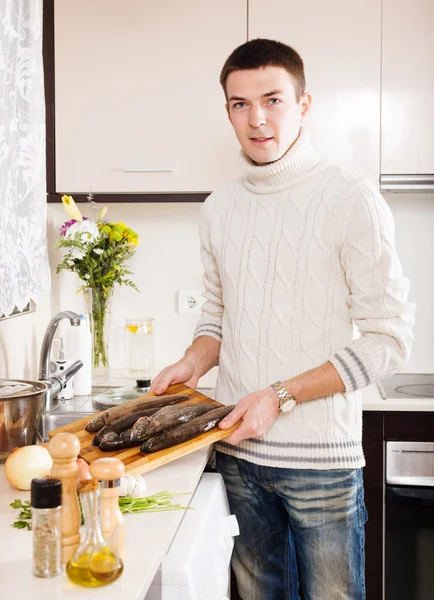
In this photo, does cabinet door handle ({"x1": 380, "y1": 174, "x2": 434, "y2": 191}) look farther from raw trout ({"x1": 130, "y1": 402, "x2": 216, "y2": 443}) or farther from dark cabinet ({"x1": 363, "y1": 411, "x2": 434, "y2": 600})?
raw trout ({"x1": 130, "y1": 402, "x2": 216, "y2": 443})

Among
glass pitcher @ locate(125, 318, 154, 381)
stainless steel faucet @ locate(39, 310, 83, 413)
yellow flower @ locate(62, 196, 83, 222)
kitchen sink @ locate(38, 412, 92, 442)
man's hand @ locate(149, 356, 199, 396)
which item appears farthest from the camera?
glass pitcher @ locate(125, 318, 154, 381)

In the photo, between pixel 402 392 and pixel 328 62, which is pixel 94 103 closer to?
pixel 328 62

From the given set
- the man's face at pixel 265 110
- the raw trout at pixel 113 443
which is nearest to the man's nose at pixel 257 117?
the man's face at pixel 265 110

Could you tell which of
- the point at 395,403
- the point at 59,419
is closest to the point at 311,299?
the point at 395,403

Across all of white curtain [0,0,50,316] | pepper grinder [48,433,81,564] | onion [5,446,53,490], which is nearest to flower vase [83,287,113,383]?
white curtain [0,0,50,316]

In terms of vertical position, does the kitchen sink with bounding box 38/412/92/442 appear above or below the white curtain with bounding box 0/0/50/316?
below

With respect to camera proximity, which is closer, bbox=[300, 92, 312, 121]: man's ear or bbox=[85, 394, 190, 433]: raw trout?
bbox=[85, 394, 190, 433]: raw trout

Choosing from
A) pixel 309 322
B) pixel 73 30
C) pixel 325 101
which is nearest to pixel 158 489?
pixel 309 322

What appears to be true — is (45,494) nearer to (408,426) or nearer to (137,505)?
(137,505)

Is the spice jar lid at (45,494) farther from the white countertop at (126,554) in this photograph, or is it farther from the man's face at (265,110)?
the man's face at (265,110)

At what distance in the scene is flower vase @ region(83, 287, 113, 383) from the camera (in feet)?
8.48

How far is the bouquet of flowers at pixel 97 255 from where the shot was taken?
8.30 feet

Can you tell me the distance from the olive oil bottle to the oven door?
4.58ft

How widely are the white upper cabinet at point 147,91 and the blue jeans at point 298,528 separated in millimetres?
1052
